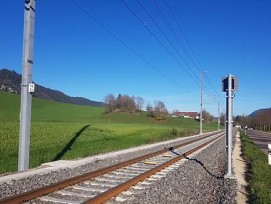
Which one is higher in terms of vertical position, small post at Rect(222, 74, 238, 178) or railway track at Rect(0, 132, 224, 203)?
small post at Rect(222, 74, 238, 178)

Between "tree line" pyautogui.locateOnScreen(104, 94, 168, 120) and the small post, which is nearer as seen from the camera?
the small post

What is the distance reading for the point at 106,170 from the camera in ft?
45.1

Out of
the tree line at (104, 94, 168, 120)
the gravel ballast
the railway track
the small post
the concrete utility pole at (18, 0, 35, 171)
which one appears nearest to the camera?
the railway track

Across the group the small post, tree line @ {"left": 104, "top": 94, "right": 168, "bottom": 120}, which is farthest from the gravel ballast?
tree line @ {"left": 104, "top": 94, "right": 168, "bottom": 120}

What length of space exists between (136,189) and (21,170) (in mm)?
5608

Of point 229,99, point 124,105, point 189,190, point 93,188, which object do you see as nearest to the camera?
point 93,188

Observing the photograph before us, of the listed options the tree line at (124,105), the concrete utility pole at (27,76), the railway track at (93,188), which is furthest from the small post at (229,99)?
the tree line at (124,105)

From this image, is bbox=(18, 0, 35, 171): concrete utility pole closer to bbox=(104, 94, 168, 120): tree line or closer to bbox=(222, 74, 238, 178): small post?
bbox=(222, 74, 238, 178): small post

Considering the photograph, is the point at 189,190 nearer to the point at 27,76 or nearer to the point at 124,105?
the point at 27,76

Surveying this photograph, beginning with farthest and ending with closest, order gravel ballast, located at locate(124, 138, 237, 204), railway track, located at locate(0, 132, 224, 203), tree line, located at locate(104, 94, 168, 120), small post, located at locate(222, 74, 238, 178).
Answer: tree line, located at locate(104, 94, 168, 120) → small post, located at locate(222, 74, 238, 178) → gravel ballast, located at locate(124, 138, 237, 204) → railway track, located at locate(0, 132, 224, 203)

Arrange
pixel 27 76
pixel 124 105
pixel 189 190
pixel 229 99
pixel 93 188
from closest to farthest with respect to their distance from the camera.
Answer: pixel 93 188 < pixel 189 190 < pixel 229 99 < pixel 27 76 < pixel 124 105

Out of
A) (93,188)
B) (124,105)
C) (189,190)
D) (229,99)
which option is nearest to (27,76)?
(93,188)

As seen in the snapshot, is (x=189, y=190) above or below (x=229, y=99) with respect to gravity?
below

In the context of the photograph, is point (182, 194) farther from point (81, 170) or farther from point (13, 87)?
point (13, 87)
